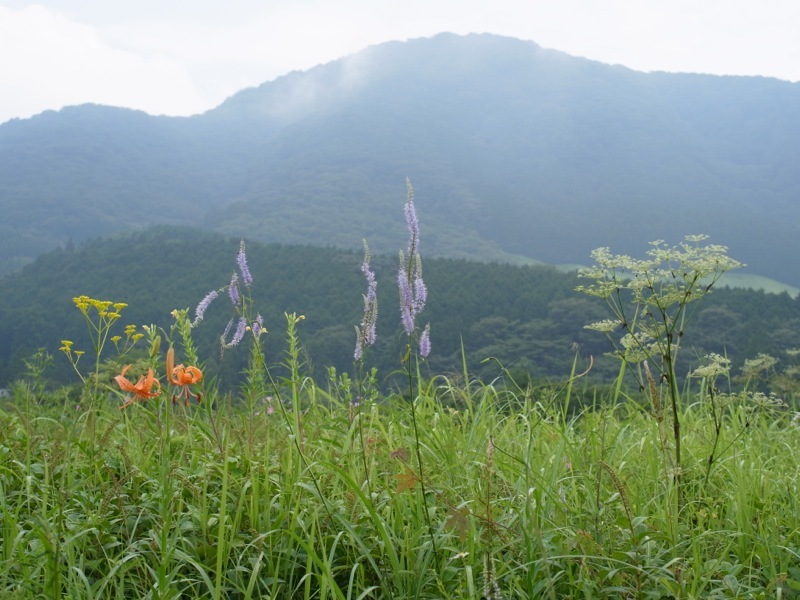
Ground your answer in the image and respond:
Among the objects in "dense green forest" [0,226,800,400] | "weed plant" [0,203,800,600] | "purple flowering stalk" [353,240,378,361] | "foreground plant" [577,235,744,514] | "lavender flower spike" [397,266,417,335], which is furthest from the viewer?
"dense green forest" [0,226,800,400]

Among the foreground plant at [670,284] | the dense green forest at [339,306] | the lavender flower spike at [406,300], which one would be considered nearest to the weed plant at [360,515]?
the lavender flower spike at [406,300]

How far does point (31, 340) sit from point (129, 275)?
76.2ft

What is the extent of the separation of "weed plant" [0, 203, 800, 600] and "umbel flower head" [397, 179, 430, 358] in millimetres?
10

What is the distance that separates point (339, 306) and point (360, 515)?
76.8m

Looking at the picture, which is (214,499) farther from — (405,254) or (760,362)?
(760,362)

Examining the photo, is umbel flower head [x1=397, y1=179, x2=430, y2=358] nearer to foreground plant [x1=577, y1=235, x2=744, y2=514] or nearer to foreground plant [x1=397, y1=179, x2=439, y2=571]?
foreground plant [x1=397, y1=179, x2=439, y2=571]

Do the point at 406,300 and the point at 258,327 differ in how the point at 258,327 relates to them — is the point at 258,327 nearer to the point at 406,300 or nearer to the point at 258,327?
the point at 258,327

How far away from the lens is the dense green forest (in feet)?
199

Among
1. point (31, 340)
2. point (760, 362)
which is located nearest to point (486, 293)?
point (31, 340)

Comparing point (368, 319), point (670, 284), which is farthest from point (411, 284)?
point (670, 284)

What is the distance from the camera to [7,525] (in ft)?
8.38

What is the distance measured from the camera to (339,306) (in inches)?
3120

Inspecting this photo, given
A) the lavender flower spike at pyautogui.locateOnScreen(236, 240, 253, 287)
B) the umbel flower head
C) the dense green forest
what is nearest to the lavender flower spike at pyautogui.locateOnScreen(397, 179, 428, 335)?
the umbel flower head

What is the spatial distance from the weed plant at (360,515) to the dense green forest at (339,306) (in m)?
40.2
